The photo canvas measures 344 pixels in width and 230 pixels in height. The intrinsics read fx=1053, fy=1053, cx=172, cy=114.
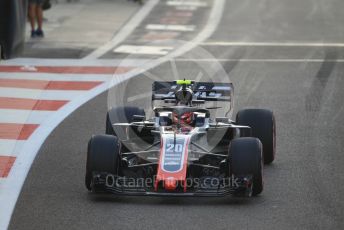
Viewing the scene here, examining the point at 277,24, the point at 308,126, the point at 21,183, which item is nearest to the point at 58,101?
the point at 308,126

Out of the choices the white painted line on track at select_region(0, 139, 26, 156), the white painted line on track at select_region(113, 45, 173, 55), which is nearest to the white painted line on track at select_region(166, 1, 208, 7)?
the white painted line on track at select_region(113, 45, 173, 55)

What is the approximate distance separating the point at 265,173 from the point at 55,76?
26.2ft

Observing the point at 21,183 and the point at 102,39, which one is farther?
the point at 102,39

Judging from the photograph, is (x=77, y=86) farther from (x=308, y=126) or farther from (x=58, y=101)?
(x=308, y=126)

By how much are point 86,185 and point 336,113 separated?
19.0 ft

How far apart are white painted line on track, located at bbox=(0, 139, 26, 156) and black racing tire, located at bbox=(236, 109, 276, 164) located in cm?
286

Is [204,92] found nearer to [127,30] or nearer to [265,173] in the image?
[265,173]

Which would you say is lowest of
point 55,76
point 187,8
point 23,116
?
point 187,8

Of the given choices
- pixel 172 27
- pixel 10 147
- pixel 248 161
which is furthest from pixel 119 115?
pixel 172 27

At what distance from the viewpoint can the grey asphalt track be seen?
9.88m

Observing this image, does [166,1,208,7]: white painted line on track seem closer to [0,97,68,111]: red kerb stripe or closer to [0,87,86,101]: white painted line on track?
[0,87,86,101]: white painted line on track

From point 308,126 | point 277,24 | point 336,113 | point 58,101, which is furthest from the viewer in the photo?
point 277,24

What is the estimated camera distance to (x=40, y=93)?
17344mm

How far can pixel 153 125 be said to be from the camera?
11.6 m
